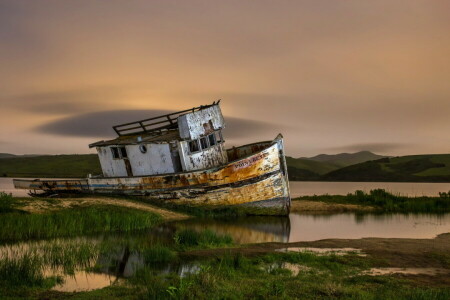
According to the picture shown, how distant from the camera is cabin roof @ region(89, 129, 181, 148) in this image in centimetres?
2405

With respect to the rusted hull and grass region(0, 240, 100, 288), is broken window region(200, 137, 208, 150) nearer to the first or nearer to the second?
the rusted hull

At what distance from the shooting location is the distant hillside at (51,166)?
82688mm

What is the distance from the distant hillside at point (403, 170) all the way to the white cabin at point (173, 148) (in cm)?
5500

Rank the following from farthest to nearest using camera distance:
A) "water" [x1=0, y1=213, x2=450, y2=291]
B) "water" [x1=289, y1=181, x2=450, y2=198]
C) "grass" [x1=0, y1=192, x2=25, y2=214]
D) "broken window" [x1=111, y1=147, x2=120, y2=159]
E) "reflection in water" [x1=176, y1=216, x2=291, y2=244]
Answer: "water" [x1=289, y1=181, x2=450, y2=198] → "broken window" [x1=111, y1=147, x2=120, y2=159] → "grass" [x1=0, y1=192, x2=25, y2=214] → "reflection in water" [x1=176, y1=216, x2=291, y2=244] → "water" [x1=0, y1=213, x2=450, y2=291]

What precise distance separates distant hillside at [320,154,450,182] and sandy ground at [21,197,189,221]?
5875 cm

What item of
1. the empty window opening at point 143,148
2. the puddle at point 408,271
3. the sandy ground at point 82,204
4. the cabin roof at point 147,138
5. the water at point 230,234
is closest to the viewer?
the puddle at point 408,271

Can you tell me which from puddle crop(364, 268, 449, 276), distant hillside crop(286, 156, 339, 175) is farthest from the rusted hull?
distant hillside crop(286, 156, 339, 175)

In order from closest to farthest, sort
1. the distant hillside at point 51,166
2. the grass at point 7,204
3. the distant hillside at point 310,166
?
1. the grass at point 7,204
2. the distant hillside at point 51,166
3. the distant hillside at point 310,166

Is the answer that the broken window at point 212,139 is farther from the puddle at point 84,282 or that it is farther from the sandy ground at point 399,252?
the puddle at point 84,282

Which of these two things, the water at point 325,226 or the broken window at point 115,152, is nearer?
the water at point 325,226

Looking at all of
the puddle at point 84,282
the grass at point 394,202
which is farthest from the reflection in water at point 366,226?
the puddle at point 84,282

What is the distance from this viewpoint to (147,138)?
83.1ft

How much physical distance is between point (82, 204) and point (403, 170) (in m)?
67.0

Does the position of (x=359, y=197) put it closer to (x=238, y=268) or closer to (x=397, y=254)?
(x=397, y=254)
